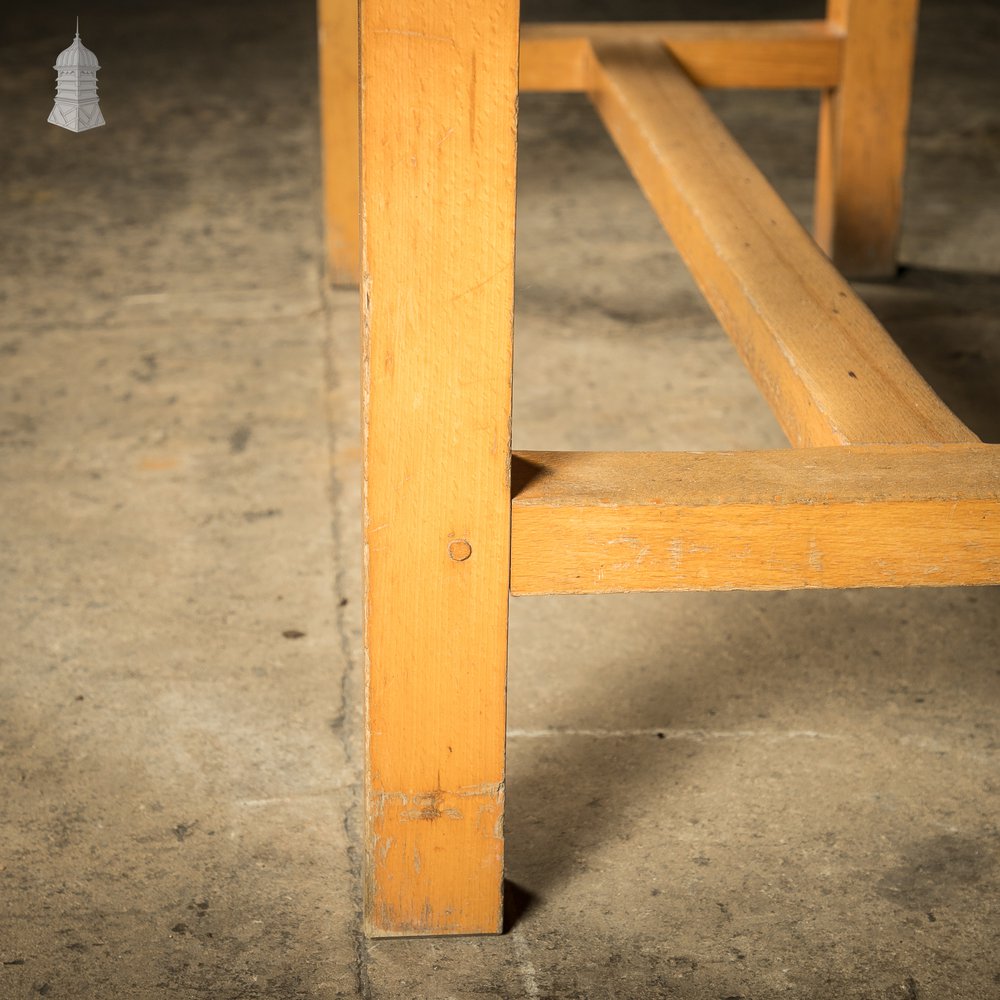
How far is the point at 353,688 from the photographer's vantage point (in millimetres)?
2018

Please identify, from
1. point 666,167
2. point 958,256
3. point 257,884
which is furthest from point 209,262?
point 257,884

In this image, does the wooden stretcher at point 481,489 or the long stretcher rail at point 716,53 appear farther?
the long stretcher rail at point 716,53

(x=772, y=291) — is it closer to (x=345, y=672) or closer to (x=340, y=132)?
(x=345, y=672)

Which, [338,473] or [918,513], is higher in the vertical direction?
[918,513]

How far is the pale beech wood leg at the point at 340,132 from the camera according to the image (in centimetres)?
320

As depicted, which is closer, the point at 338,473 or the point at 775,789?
the point at 775,789

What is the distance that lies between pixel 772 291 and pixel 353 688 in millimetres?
788

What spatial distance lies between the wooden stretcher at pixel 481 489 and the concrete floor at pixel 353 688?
0.64ft

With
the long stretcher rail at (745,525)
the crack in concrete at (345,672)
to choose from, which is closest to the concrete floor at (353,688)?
the crack in concrete at (345,672)

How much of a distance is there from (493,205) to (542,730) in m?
0.88

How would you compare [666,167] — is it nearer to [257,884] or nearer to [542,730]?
[542,730]

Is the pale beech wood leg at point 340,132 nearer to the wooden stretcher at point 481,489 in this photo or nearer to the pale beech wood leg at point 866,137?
the pale beech wood leg at point 866,137

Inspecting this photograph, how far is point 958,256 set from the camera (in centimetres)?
367

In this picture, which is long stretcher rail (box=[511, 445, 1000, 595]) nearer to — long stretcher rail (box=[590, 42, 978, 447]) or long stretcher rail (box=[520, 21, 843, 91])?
long stretcher rail (box=[590, 42, 978, 447])
